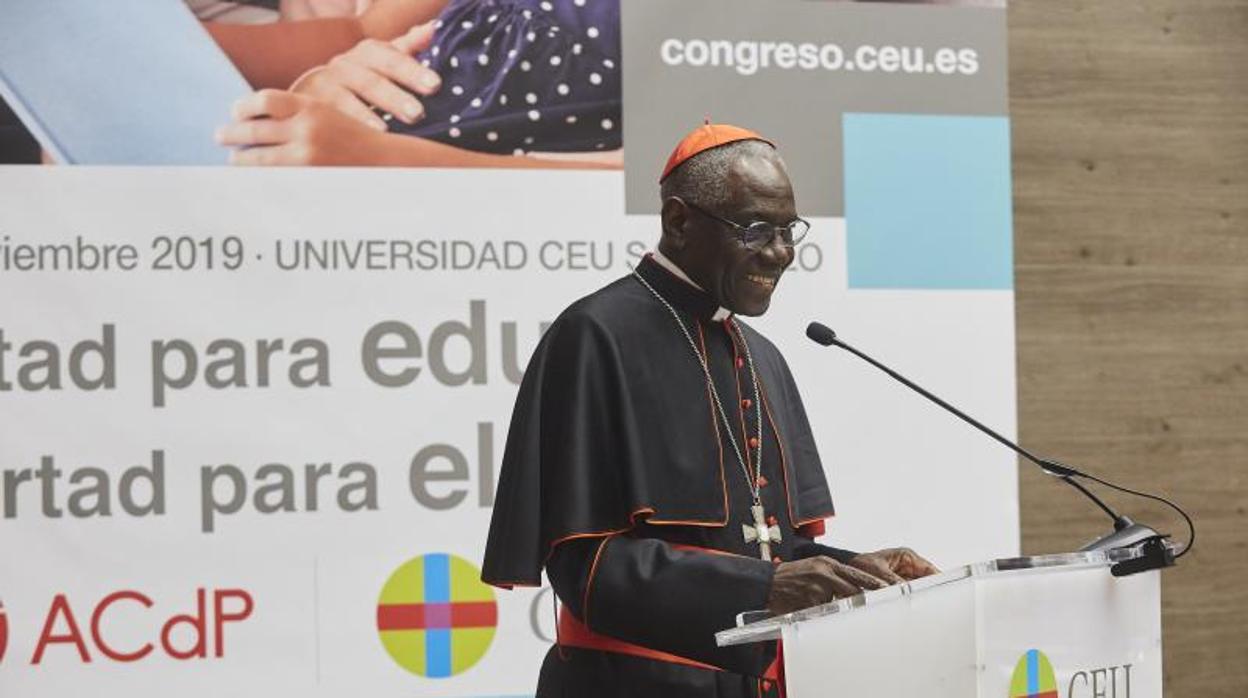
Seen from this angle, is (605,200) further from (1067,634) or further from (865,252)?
(1067,634)

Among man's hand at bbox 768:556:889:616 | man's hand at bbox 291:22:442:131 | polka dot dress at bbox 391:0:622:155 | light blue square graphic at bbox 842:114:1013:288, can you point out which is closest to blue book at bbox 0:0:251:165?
man's hand at bbox 291:22:442:131

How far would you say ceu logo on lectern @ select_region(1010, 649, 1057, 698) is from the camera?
2189 mm

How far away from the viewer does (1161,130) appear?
4945 mm

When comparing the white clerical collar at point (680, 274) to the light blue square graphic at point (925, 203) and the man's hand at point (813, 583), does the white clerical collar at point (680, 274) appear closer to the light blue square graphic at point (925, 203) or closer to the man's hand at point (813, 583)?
the man's hand at point (813, 583)

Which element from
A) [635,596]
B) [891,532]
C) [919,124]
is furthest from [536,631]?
[635,596]

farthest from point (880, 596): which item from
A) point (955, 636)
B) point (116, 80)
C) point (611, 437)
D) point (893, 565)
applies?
point (116, 80)

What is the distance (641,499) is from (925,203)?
234 cm

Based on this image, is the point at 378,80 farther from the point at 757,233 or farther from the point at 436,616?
the point at 757,233

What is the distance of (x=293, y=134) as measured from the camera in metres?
4.25

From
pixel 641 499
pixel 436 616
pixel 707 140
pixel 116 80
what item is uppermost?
pixel 116 80

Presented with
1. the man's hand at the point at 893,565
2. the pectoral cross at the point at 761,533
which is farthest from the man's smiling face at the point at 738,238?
the man's hand at the point at 893,565

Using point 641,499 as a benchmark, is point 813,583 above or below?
below

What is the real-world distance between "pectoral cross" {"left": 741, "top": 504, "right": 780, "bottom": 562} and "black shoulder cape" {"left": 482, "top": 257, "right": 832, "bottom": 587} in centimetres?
5

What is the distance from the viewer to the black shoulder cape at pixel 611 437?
251cm
